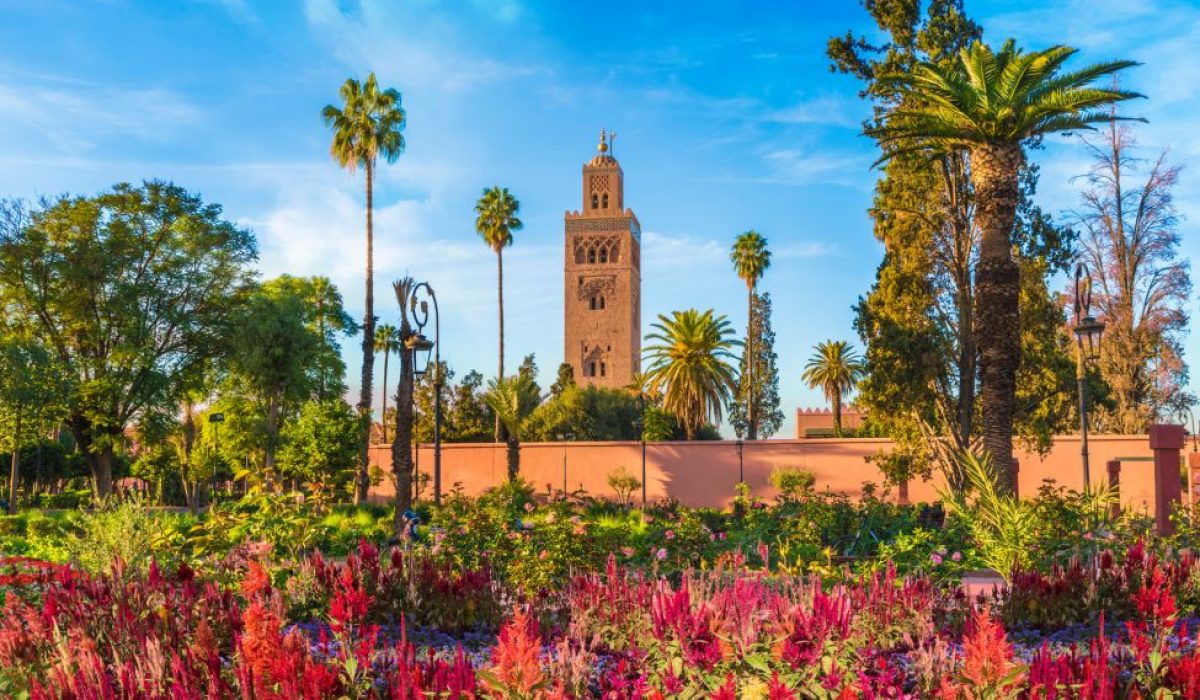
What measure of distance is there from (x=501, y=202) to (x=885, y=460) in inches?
1314

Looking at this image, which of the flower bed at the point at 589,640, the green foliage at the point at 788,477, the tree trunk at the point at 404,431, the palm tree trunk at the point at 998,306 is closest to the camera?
the flower bed at the point at 589,640

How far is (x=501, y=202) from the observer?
53.0 metres

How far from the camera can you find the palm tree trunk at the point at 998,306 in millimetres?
16406

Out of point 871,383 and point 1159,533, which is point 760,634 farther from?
point 871,383

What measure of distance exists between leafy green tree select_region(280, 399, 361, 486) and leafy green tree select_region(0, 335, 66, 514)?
7344mm

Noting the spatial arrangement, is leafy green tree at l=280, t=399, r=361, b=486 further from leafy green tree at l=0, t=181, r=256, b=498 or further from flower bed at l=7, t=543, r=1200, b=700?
flower bed at l=7, t=543, r=1200, b=700

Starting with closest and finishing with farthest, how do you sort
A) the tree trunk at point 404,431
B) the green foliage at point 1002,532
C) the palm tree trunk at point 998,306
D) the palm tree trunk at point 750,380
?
the green foliage at point 1002,532 → the palm tree trunk at point 998,306 → the tree trunk at point 404,431 → the palm tree trunk at point 750,380

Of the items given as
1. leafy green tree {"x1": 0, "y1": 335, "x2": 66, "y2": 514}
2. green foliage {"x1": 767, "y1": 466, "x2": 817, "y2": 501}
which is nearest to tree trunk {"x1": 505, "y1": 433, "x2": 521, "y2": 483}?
green foliage {"x1": 767, "y1": 466, "x2": 817, "y2": 501}

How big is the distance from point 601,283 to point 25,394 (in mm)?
47703

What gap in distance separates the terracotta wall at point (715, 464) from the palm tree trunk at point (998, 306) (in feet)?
47.4

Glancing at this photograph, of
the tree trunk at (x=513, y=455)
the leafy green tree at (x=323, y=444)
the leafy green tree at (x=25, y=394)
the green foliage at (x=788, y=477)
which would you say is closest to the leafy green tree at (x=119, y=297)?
the leafy green tree at (x=25, y=394)

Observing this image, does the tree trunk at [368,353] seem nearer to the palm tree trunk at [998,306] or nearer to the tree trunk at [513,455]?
the tree trunk at [513,455]

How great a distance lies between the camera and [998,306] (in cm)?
1647

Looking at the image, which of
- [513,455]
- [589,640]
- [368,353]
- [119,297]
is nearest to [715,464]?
[513,455]
